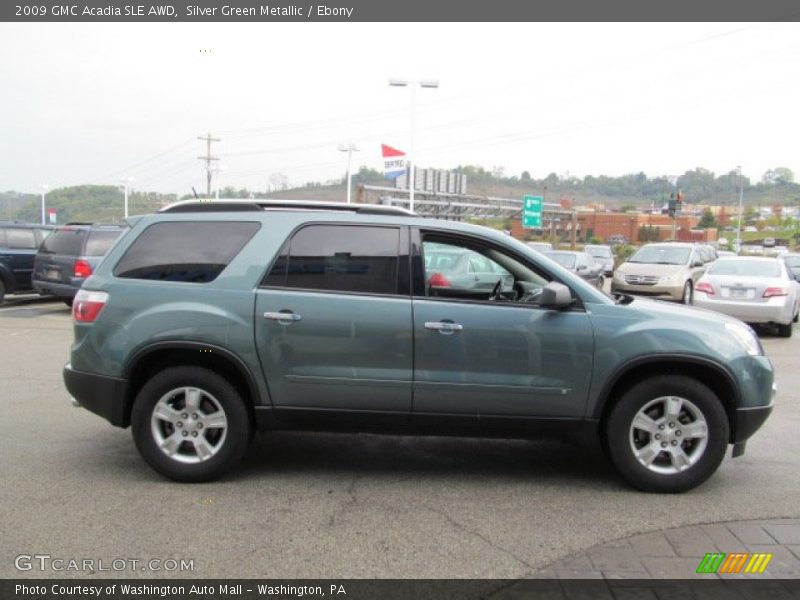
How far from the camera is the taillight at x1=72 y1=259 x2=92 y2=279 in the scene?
42.6 feet

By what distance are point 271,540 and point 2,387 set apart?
16.3 feet

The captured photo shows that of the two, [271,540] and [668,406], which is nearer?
[271,540]

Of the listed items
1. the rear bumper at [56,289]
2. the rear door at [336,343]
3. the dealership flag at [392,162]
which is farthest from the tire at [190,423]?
the dealership flag at [392,162]

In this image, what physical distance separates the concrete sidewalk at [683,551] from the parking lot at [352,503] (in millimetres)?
99

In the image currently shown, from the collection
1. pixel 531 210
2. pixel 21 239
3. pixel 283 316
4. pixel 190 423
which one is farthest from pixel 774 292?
pixel 531 210

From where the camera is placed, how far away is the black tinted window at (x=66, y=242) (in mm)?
13313

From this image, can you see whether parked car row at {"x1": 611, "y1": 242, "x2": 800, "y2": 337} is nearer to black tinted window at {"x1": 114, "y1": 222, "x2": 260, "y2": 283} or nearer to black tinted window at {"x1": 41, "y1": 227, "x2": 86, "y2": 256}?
black tinted window at {"x1": 114, "y1": 222, "x2": 260, "y2": 283}

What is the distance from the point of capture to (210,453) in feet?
14.7

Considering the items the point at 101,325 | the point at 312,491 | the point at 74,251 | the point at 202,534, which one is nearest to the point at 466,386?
the point at 312,491

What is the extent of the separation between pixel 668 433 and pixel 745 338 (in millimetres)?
864

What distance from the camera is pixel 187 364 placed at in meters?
4.58

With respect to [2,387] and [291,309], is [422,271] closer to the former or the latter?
[291,309]

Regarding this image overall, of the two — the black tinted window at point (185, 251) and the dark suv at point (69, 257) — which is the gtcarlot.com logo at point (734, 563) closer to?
the black tinted window at point (185, 251)

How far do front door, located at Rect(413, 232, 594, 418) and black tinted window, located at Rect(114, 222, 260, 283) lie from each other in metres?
1.40
